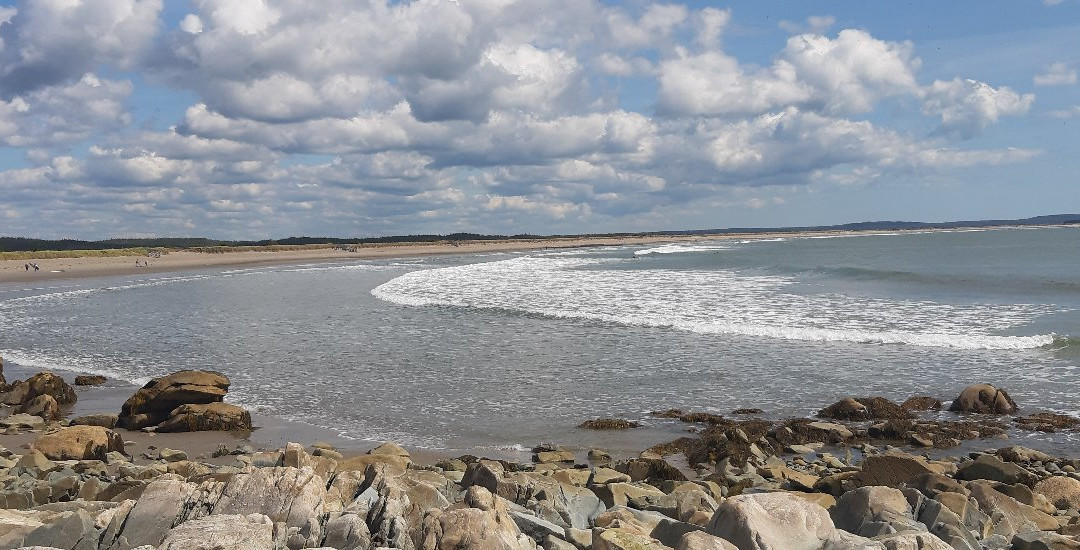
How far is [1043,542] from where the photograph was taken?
685cm

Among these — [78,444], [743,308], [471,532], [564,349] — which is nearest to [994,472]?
[471,532]

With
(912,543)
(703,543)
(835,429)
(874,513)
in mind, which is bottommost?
(835,429)

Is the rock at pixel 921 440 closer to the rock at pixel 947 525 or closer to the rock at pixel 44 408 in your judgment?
the rock at pixel 947 525

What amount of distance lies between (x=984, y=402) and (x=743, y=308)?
14824 mm

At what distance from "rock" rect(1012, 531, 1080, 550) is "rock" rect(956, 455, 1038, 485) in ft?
9.60

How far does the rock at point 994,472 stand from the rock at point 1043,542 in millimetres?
2925

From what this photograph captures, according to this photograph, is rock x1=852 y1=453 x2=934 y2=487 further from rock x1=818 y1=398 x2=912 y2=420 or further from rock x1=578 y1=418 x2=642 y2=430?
rock x1=578 y1=418 x2=642 y2=430

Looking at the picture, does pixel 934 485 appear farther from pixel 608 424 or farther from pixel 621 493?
pixel 608 424

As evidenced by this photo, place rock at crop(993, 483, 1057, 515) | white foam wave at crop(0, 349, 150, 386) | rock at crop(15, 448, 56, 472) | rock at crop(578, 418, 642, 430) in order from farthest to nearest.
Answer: white foam wave at crop(0, 349, 150, 386), rock at crop(578, 418, 642, 430), rock at crop(15, 448, 56, 472), rock at crop(993, 483, 1057, 515)

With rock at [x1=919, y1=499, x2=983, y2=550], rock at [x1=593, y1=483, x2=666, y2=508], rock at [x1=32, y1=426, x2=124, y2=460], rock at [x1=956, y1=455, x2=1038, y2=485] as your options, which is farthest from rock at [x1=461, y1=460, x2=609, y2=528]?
rock at [x1=32, y1=426, x2=124, y2=460]

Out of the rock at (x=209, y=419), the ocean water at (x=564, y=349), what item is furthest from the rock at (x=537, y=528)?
the rock at (x=209, y=419)

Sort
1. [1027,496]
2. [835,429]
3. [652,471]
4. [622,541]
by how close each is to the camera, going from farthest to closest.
Answer: [835,429], [652,471], [1027,496], [622,541]

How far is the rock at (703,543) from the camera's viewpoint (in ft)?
18.8

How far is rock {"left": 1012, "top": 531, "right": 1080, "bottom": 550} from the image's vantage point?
682 cm
